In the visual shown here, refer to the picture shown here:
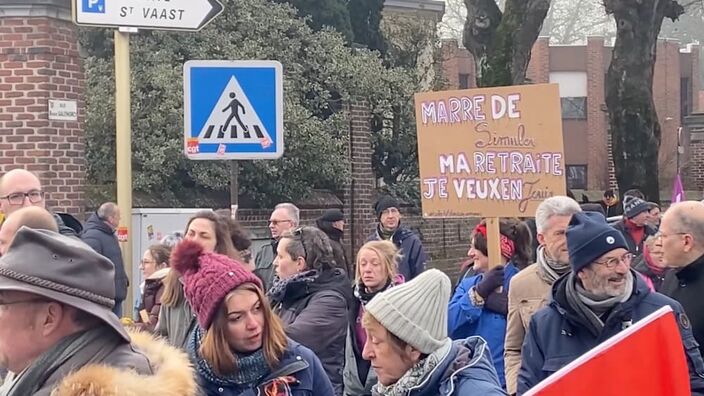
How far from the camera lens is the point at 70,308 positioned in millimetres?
2570

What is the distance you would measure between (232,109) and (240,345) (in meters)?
3.55

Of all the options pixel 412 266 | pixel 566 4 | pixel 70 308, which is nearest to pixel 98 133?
pixel 412 266

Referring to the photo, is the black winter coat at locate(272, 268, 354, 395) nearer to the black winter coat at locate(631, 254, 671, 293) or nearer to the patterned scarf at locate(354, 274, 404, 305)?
the patterned scarf at locate(354, 274, 404, 305)

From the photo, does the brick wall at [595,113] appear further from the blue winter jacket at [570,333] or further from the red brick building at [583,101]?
the blue winter jacket at [570,333]

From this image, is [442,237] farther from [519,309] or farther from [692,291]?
[692,291]

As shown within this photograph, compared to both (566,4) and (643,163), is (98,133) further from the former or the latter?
(566,4)

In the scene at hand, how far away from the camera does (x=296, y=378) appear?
160 inches

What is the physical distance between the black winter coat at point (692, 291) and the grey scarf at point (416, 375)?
2.07 meters

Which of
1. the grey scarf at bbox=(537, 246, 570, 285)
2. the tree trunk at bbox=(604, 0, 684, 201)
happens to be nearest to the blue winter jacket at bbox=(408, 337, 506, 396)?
the grey scarf at bbox=(537, 246, 570, 285)

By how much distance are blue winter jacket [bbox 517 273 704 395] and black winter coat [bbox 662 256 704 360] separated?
57 cm

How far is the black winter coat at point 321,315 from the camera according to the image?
5453mm

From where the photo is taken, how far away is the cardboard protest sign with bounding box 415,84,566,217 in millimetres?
7391

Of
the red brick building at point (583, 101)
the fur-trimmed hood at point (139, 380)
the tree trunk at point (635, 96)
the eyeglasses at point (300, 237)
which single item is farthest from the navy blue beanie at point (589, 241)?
the red brick building at point (583, 101)

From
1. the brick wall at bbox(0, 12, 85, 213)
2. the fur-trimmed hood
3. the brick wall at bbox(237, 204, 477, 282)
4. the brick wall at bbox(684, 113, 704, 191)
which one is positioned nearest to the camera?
the fur-trimmed hood
